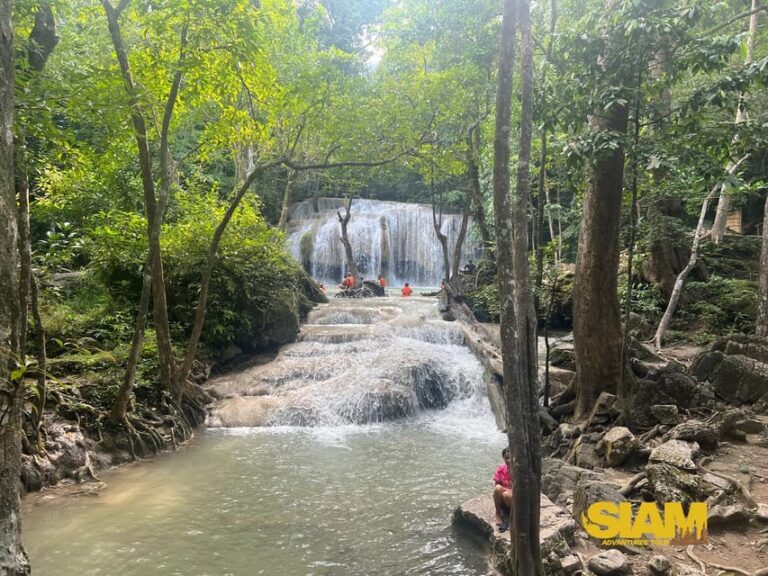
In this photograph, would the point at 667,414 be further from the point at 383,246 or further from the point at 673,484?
the point at 383,246

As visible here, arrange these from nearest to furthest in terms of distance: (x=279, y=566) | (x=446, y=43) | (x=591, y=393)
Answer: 1. (x=279, y=566)
2. (x=591, y=393)
3. (x=446, y=43)

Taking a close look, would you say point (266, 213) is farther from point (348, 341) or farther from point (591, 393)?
point (591, 393)

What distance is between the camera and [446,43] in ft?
43.8

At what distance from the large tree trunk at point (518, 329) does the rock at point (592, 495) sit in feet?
4.77

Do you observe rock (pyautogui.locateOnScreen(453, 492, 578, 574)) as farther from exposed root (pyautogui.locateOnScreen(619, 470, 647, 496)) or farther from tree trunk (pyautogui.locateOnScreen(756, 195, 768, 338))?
tree trunk (pyautogui.locateOnScreen(756, 195, 768, 338))

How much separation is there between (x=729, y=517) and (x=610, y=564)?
125 centimetres

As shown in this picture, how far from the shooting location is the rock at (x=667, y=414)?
678cm

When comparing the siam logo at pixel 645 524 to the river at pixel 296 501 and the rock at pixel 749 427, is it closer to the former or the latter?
the river at pixel 296 501

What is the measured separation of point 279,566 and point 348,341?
9.01 m

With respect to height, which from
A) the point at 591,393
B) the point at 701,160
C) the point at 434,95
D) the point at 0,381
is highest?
the point at 434,95

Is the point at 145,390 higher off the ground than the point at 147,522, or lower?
higher

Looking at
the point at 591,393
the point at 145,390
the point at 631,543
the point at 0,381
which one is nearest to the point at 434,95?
the point at 591,393

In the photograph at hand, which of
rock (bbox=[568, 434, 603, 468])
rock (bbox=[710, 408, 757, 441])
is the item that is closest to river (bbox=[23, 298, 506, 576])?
rock (bbox=[568, 434, 603, 468])

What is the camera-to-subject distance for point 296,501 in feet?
21.4
